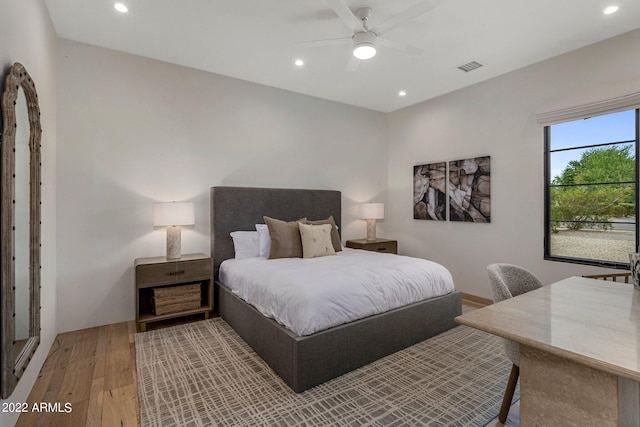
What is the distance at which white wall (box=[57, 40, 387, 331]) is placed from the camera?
3.10m

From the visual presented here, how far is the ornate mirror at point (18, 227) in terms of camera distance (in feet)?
4.82

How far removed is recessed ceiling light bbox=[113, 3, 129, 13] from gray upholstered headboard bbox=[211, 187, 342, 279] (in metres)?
1.86

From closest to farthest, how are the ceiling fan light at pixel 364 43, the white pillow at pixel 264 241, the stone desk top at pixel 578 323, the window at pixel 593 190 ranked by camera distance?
1. the stone desk top at pixel 578 323
2. the ceiling fan light at pixel 364 43
3. the window at pixel 593 190
4. the white pillow at pixel 264 241

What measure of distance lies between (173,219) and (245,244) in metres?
0.86

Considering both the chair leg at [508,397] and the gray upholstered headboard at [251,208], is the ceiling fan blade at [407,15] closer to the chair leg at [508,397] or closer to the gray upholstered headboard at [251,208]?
the gray upholstered headboard at [251,208]

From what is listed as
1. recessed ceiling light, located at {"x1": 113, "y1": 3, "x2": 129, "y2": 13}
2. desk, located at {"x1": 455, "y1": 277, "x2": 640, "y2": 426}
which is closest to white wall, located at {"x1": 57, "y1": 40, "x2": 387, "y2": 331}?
recessed ceiling light, located at {"x1": 113, "y1": 3, "x2": 129, "y2": 13}

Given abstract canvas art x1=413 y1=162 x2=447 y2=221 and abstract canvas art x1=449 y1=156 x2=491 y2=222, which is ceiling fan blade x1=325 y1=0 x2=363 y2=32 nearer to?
abstract canvas art x1=449 y1=156 x2=491 y2=222

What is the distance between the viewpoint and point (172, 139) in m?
3.61

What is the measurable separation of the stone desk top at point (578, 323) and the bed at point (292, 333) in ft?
3.81

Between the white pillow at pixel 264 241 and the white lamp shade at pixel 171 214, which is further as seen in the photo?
the white pillow at pixel 264 241

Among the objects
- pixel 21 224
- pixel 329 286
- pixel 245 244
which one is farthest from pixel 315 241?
pixel 21 224

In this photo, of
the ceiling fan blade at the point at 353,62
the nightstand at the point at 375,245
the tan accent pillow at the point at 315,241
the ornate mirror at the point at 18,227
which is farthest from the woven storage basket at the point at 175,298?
the ceiling fan blade at the point at 353,62

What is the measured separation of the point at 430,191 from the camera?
4.71m

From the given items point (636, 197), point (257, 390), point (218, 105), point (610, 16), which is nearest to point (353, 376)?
point (257, 390)
